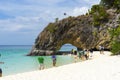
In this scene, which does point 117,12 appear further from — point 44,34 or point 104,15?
point 44,34

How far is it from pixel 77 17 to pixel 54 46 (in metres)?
8.51

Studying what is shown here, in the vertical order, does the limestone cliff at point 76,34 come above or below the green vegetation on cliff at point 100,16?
below

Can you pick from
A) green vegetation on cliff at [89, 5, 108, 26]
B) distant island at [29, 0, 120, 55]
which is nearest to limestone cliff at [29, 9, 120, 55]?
distant island at [29, 0, 120, 55]

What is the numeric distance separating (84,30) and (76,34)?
2.21 m

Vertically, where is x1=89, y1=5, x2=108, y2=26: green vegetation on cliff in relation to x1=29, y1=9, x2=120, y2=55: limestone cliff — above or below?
above

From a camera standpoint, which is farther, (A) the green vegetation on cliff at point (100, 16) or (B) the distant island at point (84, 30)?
(A) the green vegetation on cliff at point (100, 16)

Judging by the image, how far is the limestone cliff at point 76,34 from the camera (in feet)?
190

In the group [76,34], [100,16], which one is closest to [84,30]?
[76,34]

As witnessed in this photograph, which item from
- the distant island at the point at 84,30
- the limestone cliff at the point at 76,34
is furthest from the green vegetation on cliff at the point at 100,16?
the limestone cliff at the point at 76,34

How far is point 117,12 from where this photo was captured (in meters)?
59.1

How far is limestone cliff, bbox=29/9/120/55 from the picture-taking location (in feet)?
190

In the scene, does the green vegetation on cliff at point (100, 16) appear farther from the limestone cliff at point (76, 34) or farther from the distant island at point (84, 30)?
the limestone cliff at point (76, 34)

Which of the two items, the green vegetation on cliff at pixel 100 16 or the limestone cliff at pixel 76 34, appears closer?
the limestone cliff at pixel 76 34

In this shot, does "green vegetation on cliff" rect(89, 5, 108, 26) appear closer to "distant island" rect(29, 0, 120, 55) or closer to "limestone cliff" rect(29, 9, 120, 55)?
"distant island" rect(29, 0, 120, 55)
